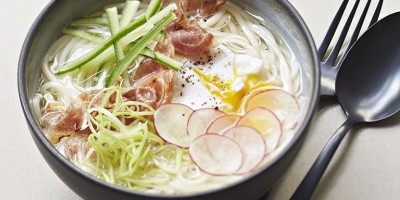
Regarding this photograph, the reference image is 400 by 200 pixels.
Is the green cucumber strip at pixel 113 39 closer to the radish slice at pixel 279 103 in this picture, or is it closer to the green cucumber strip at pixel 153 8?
the green cucumber strip at pixel 153 8

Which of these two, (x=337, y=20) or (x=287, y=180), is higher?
(x=337, y=20)

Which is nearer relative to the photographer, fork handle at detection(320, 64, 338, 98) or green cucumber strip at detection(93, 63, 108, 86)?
green cucumber strip at detection(93, 63, 108, 86)

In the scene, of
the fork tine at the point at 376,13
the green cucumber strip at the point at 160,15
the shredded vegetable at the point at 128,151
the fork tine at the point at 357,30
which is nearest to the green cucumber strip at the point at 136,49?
the green cucumber strip at the point at 160,15

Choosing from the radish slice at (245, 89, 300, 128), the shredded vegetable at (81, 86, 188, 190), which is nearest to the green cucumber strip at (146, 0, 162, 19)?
the shredded vegetable at (81, 86, 188, 190)

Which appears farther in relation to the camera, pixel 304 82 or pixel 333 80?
pixel 333 80

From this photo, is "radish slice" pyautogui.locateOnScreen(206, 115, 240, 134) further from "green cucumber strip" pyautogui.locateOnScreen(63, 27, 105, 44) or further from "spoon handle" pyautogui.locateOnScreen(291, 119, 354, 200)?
"green cucumber strip" pyautogui.locateOnScreen(63, 27, 105, 44)

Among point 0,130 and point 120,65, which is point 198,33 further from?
point 0,130

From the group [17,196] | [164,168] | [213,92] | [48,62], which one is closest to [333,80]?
[213,92]
